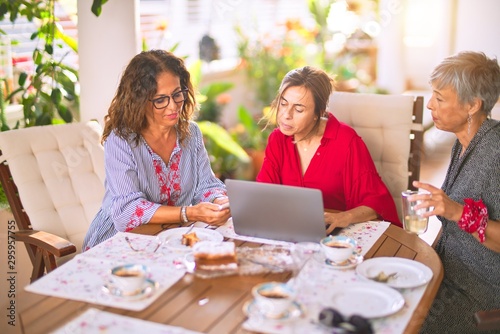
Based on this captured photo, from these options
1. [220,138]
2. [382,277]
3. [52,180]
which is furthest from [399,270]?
[220,138]

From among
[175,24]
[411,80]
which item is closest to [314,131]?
[175,24]

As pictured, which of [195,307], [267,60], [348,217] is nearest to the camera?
[195,307]

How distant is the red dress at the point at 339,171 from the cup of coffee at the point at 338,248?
541 mm

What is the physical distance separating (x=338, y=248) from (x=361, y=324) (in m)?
0.46

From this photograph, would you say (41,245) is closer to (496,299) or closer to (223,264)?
(223,264)

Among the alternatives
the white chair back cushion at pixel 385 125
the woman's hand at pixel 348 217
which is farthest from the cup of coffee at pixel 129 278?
the white chair back cushion at pixel 385 125

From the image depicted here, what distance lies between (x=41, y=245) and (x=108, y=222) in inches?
10.6

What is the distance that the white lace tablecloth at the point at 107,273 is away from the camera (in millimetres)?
1689

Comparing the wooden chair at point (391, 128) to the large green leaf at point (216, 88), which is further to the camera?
the large green leaf at point (216, 88)

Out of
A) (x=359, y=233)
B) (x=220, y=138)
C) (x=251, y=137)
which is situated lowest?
(x=251, y=137)

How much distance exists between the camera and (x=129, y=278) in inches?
66.3

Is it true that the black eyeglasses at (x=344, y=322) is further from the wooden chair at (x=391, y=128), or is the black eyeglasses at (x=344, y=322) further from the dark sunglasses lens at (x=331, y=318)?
the wooden chair at (x=391, y=128)

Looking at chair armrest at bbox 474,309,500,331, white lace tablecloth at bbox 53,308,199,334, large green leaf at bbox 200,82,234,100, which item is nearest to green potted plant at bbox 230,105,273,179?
large green leaf at bbox 200,82,234,100

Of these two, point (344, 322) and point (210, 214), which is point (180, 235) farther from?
point (344, 322)
